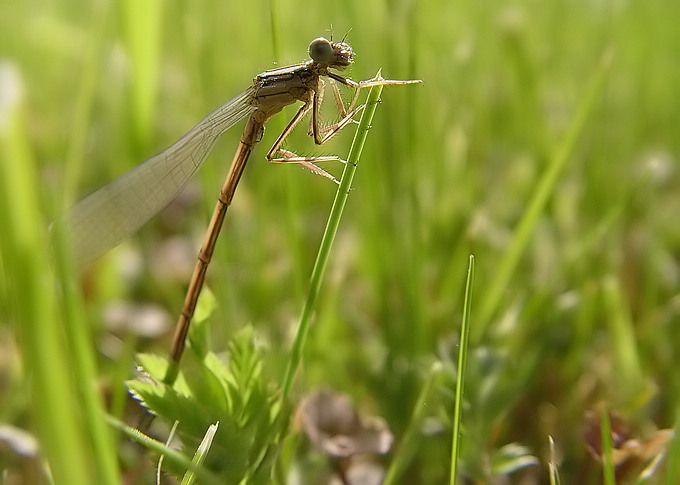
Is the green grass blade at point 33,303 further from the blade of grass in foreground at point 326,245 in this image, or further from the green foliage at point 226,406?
the blade of grass in foreground at point 326,245

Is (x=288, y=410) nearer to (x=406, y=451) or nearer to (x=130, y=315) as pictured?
(x=406, y=451)

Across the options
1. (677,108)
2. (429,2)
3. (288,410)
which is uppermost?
(429,2)

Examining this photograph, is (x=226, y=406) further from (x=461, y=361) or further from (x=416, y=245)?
(x=416, y=245)

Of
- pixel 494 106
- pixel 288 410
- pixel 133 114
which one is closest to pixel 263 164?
pixel 133 114

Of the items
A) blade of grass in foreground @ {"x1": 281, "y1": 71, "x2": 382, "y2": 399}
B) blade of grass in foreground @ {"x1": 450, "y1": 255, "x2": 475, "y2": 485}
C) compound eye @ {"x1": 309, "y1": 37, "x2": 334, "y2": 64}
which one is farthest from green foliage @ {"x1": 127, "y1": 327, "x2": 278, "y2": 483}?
compound eye @ {"x1": 309, "y1": 37, "x2": 334, "y2": 64}

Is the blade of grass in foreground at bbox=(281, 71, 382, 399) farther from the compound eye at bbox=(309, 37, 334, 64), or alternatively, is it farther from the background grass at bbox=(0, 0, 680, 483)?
the compound eye at bbox=(309, 37, 334, 64)

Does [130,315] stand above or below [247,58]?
below
